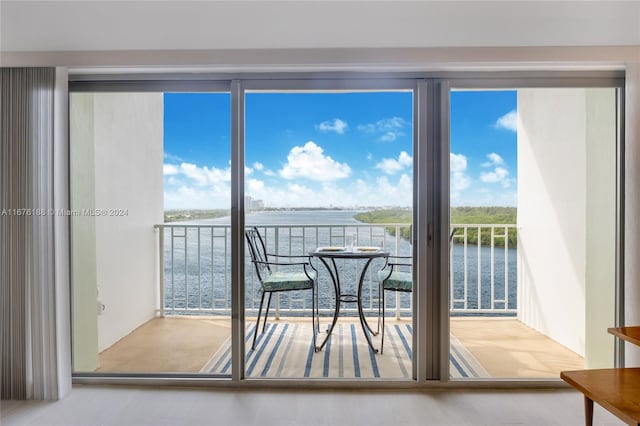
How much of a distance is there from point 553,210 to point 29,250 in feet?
12.8

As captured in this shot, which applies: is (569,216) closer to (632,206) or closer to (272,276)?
(632,206)

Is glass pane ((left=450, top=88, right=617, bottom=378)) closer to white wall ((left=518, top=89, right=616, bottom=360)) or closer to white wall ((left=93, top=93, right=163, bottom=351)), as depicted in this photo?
white wall ((left=518, top=89, right=616, bottom=360))

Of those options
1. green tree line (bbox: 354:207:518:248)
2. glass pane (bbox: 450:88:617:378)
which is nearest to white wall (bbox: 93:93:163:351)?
green tree line (bbox: 354:207:518:248)

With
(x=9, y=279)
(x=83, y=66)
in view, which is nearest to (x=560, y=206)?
(x=83, y=66)

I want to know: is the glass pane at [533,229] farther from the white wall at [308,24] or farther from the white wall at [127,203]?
the white wall at [127,203]

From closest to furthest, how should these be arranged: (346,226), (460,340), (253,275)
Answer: (460,340) < (253,275) < (346,226)

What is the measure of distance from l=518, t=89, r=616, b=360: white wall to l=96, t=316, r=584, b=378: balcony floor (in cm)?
17

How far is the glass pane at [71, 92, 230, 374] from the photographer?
8.67 feet

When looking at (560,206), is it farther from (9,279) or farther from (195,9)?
(9,279)

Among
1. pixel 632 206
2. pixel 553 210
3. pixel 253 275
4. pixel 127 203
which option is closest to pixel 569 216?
pixel 553 210

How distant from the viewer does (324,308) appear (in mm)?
3797

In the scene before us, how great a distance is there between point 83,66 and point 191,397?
2189 millimetres

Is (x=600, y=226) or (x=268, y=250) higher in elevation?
(x=600, y=226)

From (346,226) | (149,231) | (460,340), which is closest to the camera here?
(460,340)
